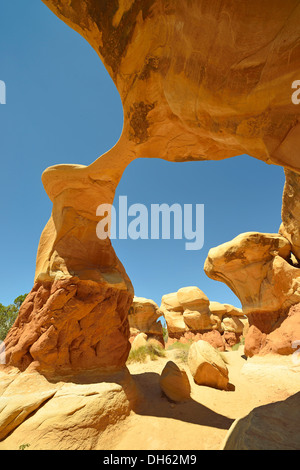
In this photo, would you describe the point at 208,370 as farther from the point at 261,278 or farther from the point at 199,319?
the point at 199,319

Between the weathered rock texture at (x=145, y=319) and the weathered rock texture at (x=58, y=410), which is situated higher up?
the weathered rock texture at (x=58, y=410)

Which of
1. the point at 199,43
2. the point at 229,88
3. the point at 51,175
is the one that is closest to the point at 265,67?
the point at 229,88

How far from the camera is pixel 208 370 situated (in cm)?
639

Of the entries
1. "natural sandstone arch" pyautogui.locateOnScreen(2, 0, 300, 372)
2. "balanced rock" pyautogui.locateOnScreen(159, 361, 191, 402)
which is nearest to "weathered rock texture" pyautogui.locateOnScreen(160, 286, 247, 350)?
"balanced rock" pyautogui.locateOnScreen(159, 361, 191, 402)

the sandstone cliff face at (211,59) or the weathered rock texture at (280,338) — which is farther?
the weathered rock texture at (280,338)

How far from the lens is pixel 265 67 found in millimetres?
2643

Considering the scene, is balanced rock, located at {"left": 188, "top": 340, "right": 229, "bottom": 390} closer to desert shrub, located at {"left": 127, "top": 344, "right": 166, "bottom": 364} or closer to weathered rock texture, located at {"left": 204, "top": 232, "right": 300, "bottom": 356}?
weathered rock texture, located at {"left": 204, "top": 232, "right": 300, "bottom": 356}

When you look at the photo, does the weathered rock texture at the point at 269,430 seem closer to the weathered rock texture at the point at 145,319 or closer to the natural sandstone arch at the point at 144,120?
the natural sandstone arch at the point at 144,120

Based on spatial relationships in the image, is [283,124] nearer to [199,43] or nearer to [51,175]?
[199,43]

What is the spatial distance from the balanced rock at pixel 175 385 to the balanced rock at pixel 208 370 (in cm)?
92

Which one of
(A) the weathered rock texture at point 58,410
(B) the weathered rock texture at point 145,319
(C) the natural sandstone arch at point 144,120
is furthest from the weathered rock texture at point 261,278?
(B) the weathered rock texture at point 145,319

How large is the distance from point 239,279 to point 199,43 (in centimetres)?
929

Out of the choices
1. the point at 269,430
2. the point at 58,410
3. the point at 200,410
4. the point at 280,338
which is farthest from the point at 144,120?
the point at 280,338

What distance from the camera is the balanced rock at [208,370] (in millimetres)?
6293
